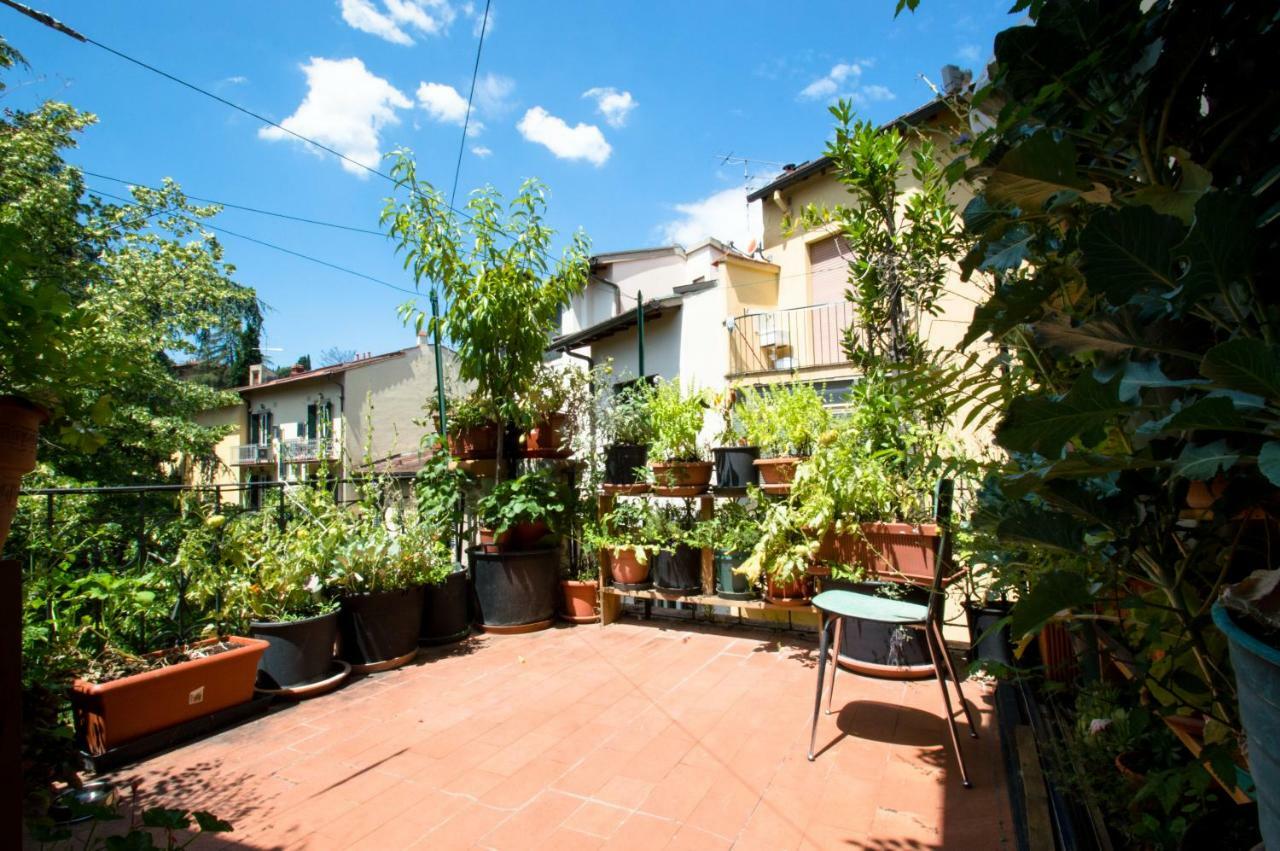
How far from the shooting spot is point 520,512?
3.90 metres

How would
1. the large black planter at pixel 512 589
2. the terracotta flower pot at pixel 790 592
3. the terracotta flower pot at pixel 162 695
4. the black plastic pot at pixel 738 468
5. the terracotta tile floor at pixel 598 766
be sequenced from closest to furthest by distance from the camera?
the terracotta tile floor at pixel 598 766, the terracotta flower pot at pixel 162 695, the terracotta flower pot at pixel 790 592, the black plastic pot at pixel 738 468, the large black planter at pixel 512 589

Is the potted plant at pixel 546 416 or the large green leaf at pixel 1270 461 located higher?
the potted plant at pixel 546 416

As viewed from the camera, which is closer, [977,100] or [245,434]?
[977,100]

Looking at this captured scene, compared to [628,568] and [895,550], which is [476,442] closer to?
[628,568]

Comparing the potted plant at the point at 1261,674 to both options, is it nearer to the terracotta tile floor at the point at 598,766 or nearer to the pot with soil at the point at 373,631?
the terracotta tile floor at the point at 598,766

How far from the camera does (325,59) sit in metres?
4.83

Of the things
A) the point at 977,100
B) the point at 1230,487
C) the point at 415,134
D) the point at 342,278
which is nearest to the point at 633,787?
the point at 1230,487

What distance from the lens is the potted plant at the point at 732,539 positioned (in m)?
3.39

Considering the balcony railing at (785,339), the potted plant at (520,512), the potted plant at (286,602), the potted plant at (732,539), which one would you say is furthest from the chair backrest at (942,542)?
the balcony railing at (785,339)

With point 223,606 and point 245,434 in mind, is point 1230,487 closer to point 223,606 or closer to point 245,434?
point 223,606

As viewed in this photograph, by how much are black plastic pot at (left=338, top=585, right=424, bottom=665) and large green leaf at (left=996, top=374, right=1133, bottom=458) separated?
11.0ft

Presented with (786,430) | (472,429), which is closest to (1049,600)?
(786,430)

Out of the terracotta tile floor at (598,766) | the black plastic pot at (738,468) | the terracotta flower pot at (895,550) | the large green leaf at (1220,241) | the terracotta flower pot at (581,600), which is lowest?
the terracotta tile floor at (598,766)

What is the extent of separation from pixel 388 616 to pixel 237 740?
0.90m
